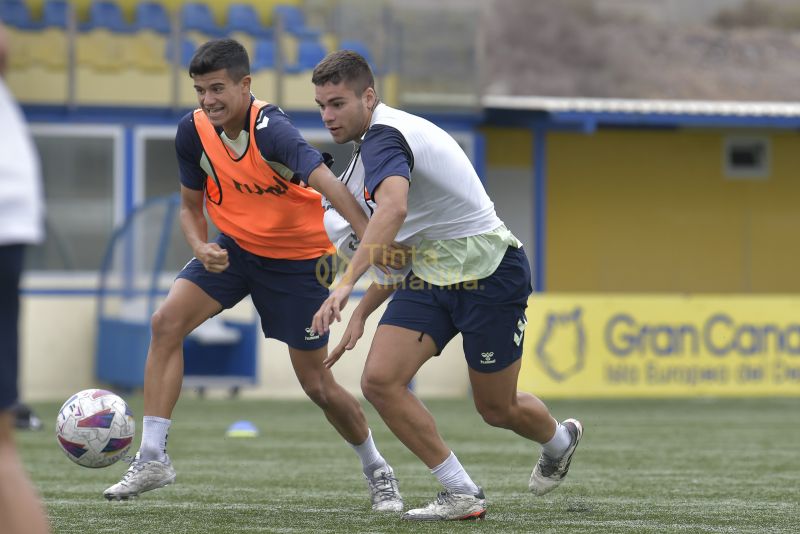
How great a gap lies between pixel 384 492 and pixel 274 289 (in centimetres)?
108

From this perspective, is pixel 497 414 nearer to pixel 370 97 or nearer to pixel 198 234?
pixel 370 97

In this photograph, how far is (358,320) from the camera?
6207 millimetres

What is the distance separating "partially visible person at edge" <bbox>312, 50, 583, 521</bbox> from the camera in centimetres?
619

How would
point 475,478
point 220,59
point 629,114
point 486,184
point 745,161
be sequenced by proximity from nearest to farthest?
point 220,59, point 475,478, point 629,114, point 486,184, point 745,161

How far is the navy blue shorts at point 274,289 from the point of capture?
23.0 feet

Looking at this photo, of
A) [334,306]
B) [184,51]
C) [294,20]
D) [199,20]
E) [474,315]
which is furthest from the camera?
[294,20]

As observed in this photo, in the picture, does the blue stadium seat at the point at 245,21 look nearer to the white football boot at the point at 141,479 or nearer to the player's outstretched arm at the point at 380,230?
the white football boot at the point at 141,479

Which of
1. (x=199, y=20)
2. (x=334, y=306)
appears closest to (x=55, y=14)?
(x=199, y=20)

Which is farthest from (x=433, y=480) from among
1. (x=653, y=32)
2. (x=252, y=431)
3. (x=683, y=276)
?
(x=653, y=32)

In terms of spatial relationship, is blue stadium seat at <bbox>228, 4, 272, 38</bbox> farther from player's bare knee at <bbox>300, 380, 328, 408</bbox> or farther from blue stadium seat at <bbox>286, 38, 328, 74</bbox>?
player's bare knee at <bbox>300, 380, 328, 408</bbox>

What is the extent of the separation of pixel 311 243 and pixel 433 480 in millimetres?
1951

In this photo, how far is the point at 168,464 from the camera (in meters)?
6.74

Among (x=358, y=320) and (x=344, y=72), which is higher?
(x=344, y=72)

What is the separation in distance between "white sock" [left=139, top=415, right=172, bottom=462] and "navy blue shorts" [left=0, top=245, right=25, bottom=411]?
2.73 meters
